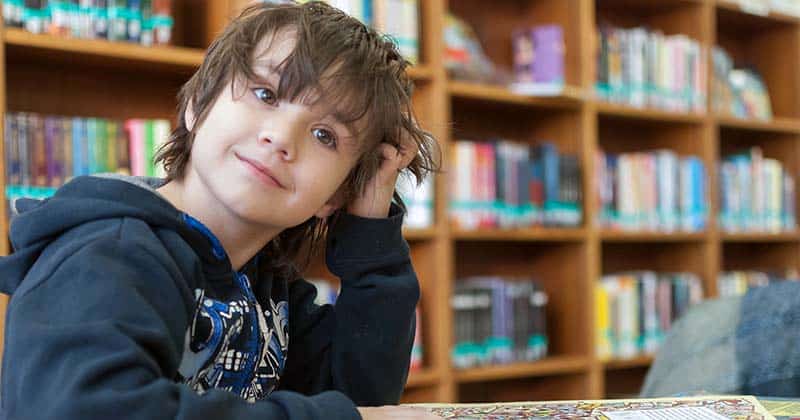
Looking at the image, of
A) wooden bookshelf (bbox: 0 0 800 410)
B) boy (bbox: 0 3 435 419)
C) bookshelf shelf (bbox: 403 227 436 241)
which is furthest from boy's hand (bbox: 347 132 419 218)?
bookshelf shelf (bbox: 403 227 436 241)

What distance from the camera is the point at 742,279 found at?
3484 mm

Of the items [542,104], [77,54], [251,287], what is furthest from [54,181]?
[542,104]

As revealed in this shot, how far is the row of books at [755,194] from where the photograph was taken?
342cm

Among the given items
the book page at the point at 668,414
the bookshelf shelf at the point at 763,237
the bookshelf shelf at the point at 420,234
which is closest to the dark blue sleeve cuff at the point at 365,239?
the book page at the point at 668,414

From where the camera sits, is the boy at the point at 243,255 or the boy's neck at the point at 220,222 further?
the boy's neck at the point at 220,222

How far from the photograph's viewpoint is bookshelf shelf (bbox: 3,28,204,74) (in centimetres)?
191

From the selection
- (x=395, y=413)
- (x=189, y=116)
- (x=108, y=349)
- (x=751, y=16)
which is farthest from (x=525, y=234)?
(x=108, y=349)

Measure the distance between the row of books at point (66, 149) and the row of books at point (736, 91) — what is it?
220 centimetres

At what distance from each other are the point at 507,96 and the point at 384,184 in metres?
1.74

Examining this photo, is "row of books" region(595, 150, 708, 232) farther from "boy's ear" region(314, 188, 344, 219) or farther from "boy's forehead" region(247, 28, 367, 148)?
"boy's forehead" region(247, 28, 367, 148)

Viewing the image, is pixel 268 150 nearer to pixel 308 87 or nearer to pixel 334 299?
pixel 308 87

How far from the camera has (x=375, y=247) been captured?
1.04 metres

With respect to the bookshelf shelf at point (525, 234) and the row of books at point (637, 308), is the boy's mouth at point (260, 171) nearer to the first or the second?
the bookshelf shelf at point (525, 234)

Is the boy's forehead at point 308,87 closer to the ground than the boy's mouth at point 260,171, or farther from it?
farther from it
